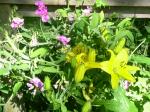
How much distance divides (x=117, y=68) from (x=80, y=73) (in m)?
0.20

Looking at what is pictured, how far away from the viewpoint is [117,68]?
2.51 metres

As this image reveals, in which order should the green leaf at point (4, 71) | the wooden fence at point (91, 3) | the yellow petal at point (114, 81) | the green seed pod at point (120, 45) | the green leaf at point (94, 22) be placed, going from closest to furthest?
1. the yellow petal at point (114, 81)
2. the green seed pod at point (120, 45)
3. the green leaf at point (4, 71)
4. the green leaf at point (94, 22)
5. the wooden fence at point (91, 3)

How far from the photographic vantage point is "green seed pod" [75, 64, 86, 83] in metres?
2.48

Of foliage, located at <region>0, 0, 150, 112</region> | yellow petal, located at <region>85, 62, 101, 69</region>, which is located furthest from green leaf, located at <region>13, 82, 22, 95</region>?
yellow petal, located at <region>85, 62, 101, 69</region>

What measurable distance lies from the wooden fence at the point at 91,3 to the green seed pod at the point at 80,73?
80cm

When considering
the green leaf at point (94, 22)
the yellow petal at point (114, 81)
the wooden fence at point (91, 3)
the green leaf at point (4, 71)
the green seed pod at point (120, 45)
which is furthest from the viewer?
the wooden fence at point (91, 3)

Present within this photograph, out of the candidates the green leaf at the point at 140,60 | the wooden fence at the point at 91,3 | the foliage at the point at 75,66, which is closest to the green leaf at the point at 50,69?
the foliage at the point at 75,66

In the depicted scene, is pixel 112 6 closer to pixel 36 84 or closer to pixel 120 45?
pixel 120 45

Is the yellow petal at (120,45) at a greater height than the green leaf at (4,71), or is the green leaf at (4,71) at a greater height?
the yellow petal at (120,45)

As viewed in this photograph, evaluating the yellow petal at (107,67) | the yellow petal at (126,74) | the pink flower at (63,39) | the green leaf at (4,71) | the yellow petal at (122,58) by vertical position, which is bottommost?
the green leaf at (4,71)

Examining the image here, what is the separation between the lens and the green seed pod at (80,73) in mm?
2477

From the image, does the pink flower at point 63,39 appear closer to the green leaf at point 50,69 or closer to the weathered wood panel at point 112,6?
the green leaf at point 50,69

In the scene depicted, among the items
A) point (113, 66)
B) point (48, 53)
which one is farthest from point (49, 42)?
point (113, 66)

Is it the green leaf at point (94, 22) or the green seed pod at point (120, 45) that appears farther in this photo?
the green leaf at point (94, 22)
